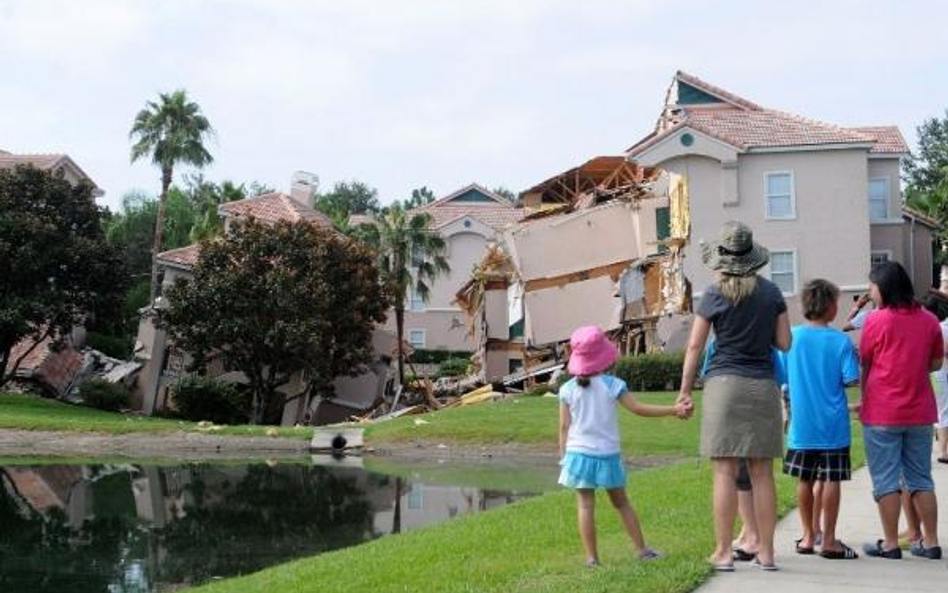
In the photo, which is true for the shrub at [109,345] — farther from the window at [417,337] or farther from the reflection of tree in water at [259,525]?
the reflection of tree in water at [259,525]

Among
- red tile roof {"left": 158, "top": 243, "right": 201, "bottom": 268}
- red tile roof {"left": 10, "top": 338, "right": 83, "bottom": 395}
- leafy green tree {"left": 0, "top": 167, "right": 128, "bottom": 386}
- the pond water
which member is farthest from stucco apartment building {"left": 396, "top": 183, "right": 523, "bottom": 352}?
the pond water

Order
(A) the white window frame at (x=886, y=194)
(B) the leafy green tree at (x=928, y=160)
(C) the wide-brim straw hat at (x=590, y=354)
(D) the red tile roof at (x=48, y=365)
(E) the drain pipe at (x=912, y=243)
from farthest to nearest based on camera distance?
(B) the leafy green tree at (x=928, y=160) → (D) the red tile roof at (x=48, y=365) → (E) the drain pipe at (x=912, y=243) → (A) the white window frame at (x=886, y=194) → (C) the wide-brim straw hat at (x=590, y=354)

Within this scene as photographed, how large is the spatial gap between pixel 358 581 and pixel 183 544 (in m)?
7.18

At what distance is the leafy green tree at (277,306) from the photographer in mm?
41625

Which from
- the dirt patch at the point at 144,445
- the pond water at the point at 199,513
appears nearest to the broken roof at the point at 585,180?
the dirt patch at the point at 144,445

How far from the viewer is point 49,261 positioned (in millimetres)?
42562

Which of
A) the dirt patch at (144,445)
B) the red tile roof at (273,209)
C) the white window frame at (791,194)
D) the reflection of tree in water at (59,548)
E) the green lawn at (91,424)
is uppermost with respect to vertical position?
the red tile roof at (273,209)

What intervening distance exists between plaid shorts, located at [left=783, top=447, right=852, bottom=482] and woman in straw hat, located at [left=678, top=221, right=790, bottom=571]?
684mm

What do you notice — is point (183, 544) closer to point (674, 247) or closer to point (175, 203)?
point (674, 247)

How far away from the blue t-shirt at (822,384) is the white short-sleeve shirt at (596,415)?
132 cm

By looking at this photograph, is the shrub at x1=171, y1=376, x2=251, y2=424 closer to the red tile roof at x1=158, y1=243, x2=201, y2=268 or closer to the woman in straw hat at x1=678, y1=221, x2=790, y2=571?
the red tile roof at x1=158, y1=243, x2=201, y2=268

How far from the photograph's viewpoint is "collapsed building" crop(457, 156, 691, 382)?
43.3m

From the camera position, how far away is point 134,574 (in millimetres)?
13688

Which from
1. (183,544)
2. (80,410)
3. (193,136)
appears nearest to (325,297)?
(80,410)
